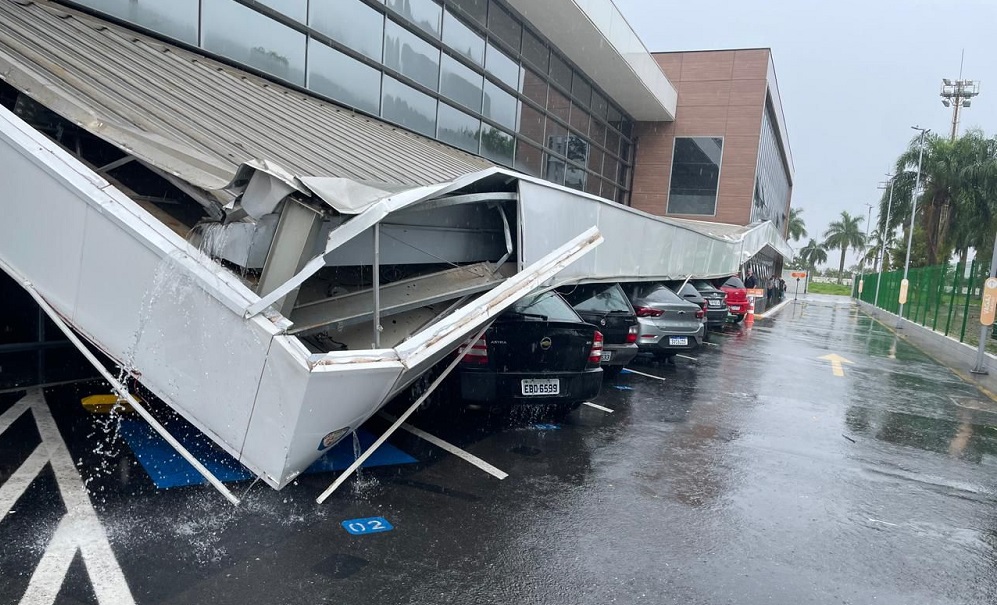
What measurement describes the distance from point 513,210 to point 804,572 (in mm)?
4414

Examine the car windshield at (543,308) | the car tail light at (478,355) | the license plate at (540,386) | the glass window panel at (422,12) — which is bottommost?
the license plate at (540,386)

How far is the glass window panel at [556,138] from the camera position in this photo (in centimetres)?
1877

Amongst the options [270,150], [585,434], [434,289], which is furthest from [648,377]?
[270,150]

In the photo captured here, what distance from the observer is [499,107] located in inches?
626

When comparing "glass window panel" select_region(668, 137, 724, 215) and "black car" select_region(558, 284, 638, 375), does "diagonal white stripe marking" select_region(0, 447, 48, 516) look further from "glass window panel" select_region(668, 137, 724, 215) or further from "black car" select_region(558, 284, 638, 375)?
"glass window panel" select_region(668, 137, 724, 215)

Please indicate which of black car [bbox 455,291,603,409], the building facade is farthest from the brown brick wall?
black car [bbox 455,291,603,409]

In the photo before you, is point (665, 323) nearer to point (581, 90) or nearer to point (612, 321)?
point (612, 321)

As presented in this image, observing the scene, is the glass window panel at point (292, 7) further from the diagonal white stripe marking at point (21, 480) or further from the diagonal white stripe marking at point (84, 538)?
the diagonal white stripe marking at point (21, 480)

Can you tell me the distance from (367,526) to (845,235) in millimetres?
105364

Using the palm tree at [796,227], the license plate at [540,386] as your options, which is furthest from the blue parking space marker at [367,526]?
the palm tree at [796,227]

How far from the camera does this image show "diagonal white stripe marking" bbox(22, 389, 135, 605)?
3.01 m

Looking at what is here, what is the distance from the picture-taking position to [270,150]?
5.33 m

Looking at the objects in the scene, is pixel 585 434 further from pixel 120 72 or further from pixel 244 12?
pixel 244 12

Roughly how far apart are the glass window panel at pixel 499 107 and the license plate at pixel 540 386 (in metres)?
10.5
